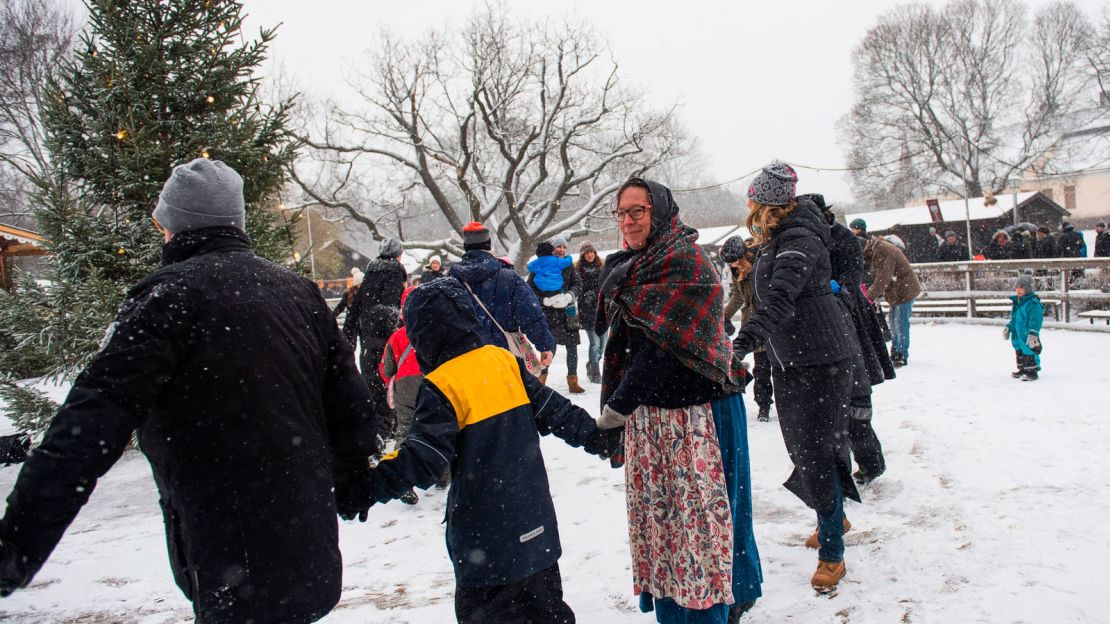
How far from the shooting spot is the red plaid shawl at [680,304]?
8.55 ft

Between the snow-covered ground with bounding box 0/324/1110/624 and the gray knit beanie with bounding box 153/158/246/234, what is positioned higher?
the gray knit beanie with bounding box 153/158/246/234

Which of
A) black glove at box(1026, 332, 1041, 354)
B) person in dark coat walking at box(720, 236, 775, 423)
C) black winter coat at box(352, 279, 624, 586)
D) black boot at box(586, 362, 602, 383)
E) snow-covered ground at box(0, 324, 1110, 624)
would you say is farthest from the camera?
black boot at box(586, 362, 602, 383)

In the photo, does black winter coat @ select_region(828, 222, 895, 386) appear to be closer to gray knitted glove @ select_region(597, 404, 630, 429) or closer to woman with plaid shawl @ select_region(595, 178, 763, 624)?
woman with plaid shawl @ select_region(595, 178, 763, 624)

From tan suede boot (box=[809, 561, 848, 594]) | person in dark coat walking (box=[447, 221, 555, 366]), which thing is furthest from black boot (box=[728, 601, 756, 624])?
person in dark coat walking (box=[447, 221, 555, 366])

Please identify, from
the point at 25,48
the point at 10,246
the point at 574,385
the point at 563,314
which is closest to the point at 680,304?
the point at 563,314

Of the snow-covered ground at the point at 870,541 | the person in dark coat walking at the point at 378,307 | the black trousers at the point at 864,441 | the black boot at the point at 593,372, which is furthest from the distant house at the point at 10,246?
the black trousers at the point at 864,441

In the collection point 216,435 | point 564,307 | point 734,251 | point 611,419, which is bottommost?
point 611,419

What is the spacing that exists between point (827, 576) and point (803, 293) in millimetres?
1400

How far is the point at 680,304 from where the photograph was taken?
2.63 m

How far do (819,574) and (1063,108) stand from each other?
46.6 metres

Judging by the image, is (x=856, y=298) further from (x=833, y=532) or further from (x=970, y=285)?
(x=970, y=285)

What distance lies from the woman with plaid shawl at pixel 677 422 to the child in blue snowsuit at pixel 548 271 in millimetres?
5507

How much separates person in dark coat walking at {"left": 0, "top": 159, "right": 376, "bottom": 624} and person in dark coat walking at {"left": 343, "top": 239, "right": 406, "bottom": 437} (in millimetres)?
3990

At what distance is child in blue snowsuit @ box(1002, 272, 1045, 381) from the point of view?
A: 7.48 meters
